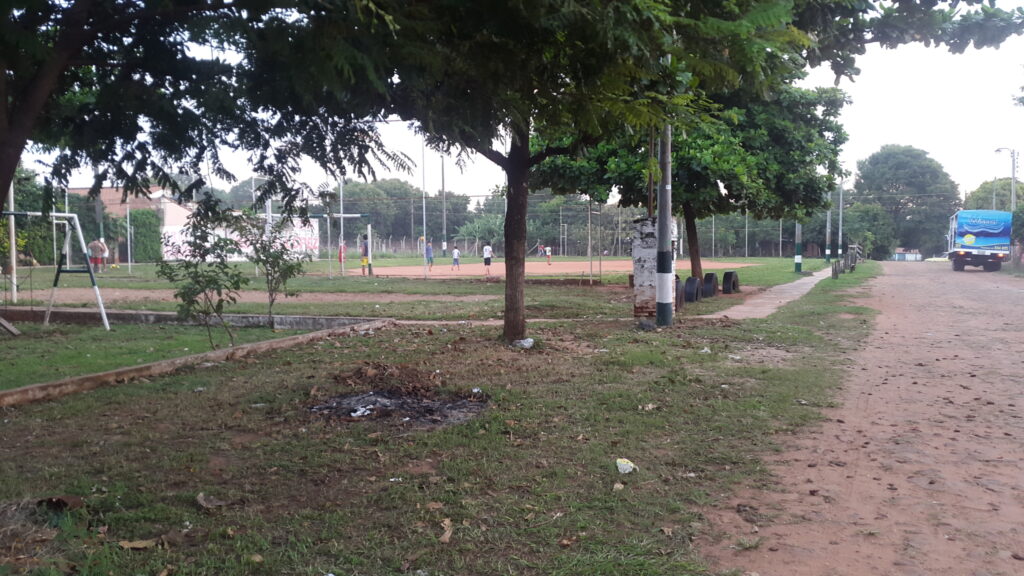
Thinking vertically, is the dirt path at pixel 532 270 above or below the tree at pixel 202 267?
below

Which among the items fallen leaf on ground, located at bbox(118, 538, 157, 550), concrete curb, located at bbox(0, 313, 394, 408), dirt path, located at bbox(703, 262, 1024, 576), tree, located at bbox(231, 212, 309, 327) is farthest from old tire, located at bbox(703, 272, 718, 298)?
fallen leaf on ground, located at bbox(118, 538, 157, 550)

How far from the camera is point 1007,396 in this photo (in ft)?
26.1

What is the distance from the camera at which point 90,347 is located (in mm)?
11328

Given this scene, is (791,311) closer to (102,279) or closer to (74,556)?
(74,556)

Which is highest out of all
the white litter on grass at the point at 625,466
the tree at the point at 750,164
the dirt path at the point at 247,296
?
the tree at the point at 750,164

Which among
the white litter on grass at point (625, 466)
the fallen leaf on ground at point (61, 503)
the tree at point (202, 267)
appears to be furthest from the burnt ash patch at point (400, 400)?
the tree at point (202, 267)

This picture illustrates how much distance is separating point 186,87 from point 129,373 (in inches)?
202

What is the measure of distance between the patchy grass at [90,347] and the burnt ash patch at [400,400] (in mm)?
3531

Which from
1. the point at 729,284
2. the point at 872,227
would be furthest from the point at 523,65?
the point at 872,227

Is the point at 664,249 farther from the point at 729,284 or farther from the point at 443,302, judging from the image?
the point at 729,284

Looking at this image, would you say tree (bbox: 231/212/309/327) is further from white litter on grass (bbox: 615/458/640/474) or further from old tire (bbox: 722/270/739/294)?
old tire (bbox: 722/270/739/294)

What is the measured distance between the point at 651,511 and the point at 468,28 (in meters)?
2.92

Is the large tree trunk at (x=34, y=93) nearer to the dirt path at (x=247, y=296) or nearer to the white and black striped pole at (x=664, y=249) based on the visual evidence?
the white and black striped pole at (x=664, y=249)

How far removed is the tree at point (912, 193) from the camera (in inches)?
3228
